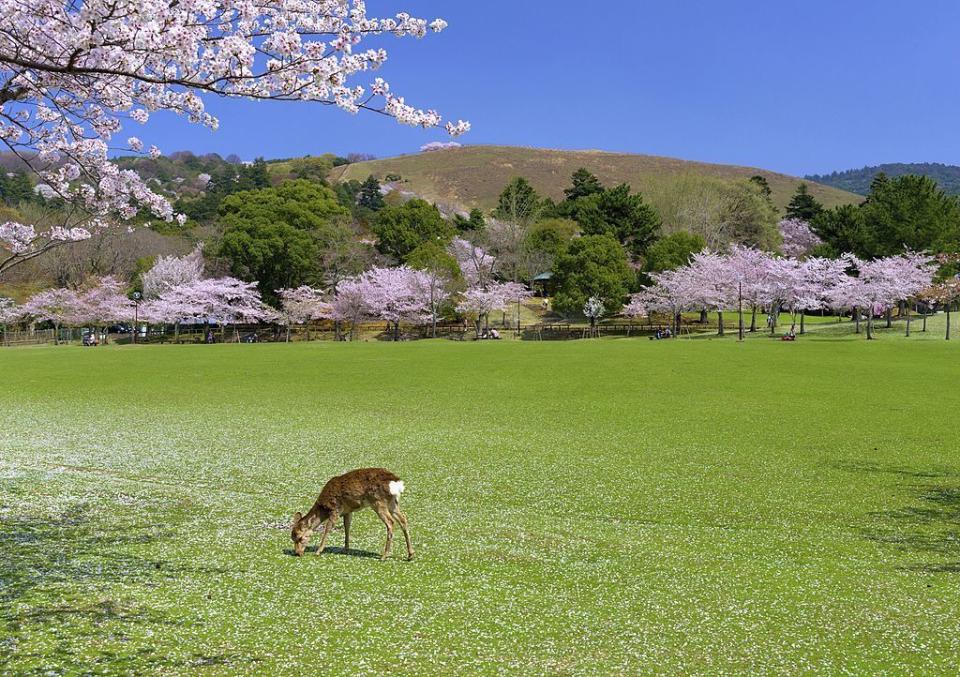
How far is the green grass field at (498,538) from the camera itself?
542cm

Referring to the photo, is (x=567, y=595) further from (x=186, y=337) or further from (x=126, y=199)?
(x=186, y=337)

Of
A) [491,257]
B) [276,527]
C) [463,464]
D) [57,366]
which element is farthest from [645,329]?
[276,527]

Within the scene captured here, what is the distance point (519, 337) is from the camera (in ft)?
242

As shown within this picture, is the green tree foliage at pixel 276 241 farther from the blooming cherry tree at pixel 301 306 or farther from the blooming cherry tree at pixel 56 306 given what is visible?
the blooming cherry tree at pixel 56 306

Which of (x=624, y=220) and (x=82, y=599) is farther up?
(x=624, y=220)

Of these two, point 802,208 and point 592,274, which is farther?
point 802,208

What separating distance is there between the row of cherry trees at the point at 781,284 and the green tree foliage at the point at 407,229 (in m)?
25.7

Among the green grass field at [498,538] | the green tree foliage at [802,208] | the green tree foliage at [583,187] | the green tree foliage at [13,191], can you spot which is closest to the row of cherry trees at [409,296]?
the green tree foliage at [13,191]

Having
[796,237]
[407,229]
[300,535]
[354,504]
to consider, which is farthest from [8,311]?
[796,237]

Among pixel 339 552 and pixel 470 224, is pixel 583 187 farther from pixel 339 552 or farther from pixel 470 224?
pixel 339 552

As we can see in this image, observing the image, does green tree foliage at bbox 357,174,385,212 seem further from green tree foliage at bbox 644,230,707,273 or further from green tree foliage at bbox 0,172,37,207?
green tree foliage at bbox 644,230,707,273

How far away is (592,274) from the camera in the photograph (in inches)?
2781

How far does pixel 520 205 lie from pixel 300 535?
9778cm

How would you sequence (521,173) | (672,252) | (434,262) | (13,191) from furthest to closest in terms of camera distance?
(521,173), (13,191), (672,252), (434,262)
